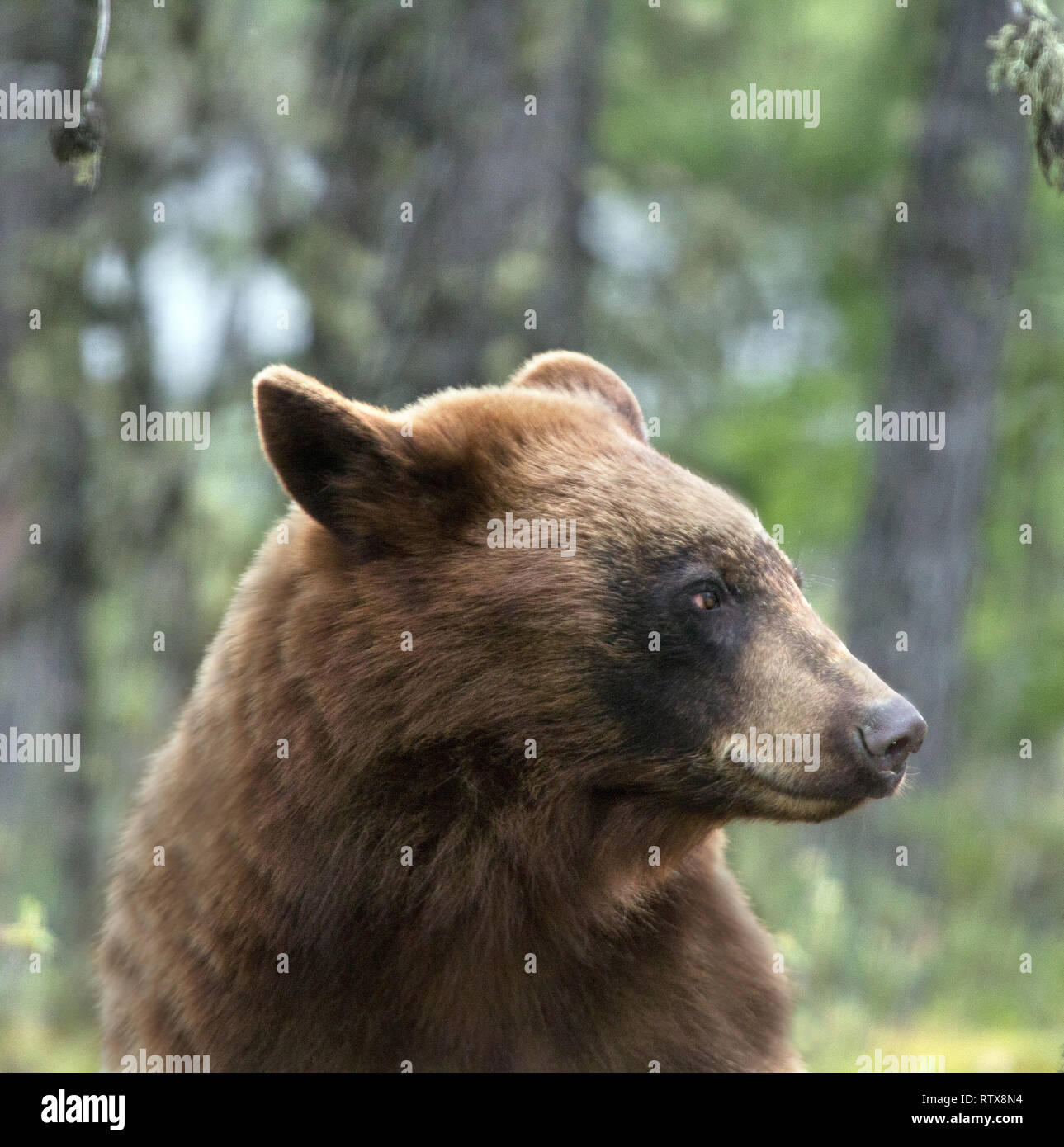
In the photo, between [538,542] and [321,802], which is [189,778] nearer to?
[321,802]

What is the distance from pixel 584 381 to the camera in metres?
4.26

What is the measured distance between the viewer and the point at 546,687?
11.0ft

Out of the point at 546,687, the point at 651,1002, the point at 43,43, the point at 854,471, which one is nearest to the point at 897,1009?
the point at 651,1002

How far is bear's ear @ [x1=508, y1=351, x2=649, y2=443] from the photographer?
4.18 meters

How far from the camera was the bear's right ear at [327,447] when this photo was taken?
319 centimetres

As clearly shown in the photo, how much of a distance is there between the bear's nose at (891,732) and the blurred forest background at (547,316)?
9.13ft

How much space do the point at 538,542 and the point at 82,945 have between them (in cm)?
731
